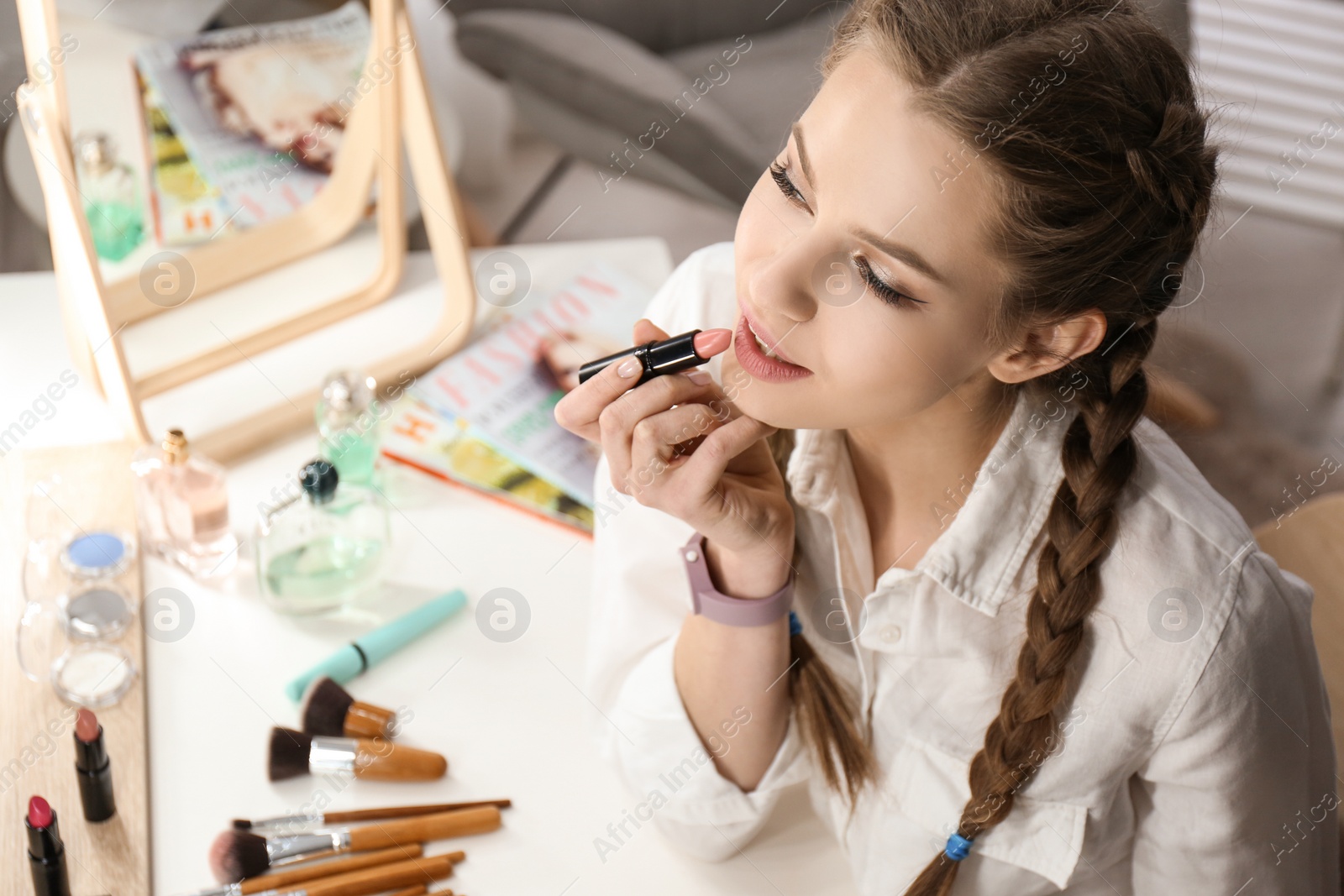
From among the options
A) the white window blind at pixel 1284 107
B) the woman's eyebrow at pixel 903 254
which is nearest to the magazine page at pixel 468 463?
the woman's eyebrow at pixel 903 254

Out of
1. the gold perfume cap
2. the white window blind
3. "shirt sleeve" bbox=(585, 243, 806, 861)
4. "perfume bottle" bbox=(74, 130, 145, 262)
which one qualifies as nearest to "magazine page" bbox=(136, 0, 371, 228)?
"perfume bottle" bbox=(74, 130, 145, 262)

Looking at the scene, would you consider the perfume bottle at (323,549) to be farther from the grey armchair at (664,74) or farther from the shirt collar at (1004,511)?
the grey armchair at (664,74)

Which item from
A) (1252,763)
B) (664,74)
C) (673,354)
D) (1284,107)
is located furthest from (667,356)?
(1284,107)

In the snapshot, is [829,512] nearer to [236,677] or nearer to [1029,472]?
[1029,472]

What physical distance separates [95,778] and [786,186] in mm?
608

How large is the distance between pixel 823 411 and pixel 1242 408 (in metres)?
1.65

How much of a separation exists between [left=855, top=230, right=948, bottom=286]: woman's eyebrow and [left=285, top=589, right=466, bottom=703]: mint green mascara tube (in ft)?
1.61

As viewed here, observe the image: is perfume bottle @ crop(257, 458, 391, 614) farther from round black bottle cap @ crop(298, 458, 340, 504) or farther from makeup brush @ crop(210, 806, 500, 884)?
makeup brush @ crop(210, 806, 500, 884)

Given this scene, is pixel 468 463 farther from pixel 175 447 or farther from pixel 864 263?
pixel 864 263

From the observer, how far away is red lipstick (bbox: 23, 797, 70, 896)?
0.74 m

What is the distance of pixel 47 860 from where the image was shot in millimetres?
746

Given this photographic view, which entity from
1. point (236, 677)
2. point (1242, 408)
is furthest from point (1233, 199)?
point (236, 677)

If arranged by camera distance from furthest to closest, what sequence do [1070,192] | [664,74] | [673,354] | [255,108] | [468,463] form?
[664,74], [255,108], [468,463], [673,354], [1070,192]

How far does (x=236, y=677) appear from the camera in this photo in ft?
3.06
